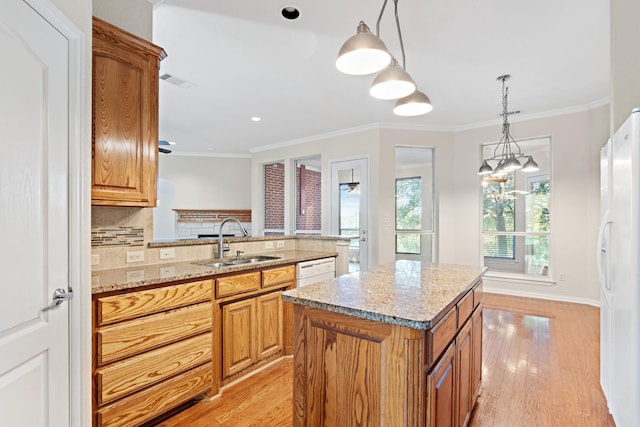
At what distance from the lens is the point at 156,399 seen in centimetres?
188

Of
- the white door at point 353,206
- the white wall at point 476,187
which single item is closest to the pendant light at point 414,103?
the white wall at point 476,187

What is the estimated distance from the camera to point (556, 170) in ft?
15.2

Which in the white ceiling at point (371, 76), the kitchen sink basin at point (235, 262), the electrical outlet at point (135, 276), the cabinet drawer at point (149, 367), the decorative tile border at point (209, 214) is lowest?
the cabinet drawer at point (149, 367)

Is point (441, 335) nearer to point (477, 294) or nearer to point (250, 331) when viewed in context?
point (477, 294)

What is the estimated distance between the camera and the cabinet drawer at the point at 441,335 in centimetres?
118

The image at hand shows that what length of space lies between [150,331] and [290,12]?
2.37 metres

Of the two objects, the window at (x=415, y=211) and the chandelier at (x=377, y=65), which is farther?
the window at (x=415, y=211)

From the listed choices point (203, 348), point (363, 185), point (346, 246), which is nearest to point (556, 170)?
point (363, 185)

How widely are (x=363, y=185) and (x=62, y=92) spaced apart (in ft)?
14.4

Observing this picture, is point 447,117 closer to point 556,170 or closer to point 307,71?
point 556,170

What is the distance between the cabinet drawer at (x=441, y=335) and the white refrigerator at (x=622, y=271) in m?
0.80

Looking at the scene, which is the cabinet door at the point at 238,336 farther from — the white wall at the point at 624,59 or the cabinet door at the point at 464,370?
the white wall at the point at 624,59

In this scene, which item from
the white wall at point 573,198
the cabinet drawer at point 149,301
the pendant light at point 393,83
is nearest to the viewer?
the pendant light at point 393,83

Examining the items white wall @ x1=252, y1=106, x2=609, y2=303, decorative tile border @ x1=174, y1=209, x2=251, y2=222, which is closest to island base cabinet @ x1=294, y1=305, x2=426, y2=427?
white wall @ x1=252, y1=106, x2=609, y2=303
